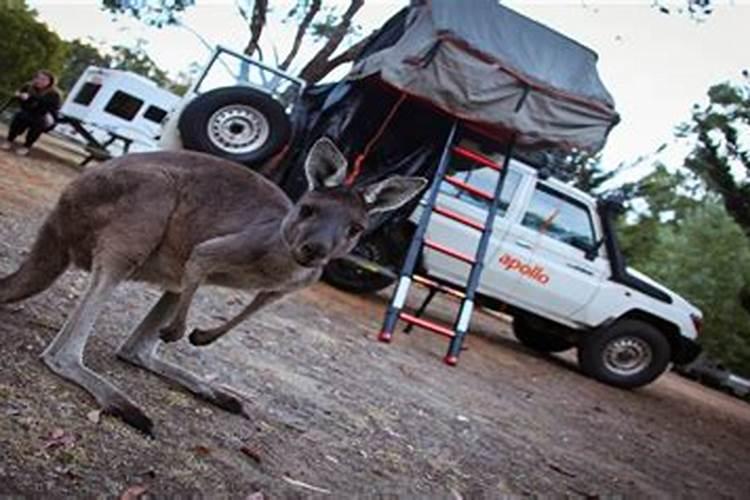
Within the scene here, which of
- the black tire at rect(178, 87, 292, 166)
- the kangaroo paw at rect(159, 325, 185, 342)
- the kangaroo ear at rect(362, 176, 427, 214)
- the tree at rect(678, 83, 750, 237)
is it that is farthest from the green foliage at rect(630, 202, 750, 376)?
the kangaroo paw at rect(159, 325, 185, 342)

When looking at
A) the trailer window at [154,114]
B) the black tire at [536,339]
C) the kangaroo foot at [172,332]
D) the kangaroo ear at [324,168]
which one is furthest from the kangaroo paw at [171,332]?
the trailer window at [154,114]

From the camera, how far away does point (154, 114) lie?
19125 millimetres

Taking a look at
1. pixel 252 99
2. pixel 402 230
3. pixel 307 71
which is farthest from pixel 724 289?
pixel 252 99

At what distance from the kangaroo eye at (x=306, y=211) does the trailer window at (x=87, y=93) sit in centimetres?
1694

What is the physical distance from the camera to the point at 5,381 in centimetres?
316

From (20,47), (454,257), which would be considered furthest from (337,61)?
(454,257)

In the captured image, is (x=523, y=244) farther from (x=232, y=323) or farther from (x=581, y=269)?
(x=232, y=323)

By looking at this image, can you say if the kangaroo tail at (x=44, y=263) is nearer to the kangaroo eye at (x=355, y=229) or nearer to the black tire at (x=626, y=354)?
the kangaroo eye at (x=355, y=229)

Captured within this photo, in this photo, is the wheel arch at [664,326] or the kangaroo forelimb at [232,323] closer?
the kangaroo forelimb at [232,323]

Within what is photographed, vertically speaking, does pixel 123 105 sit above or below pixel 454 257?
below

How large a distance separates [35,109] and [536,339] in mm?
7938

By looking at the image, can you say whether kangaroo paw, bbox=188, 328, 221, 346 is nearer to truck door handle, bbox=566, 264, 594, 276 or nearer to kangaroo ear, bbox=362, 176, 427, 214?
kangaroo ear, bbox=362, 176, 427, 214

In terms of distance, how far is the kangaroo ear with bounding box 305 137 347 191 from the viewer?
3.61 meters

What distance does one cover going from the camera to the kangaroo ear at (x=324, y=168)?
11.8 feet
